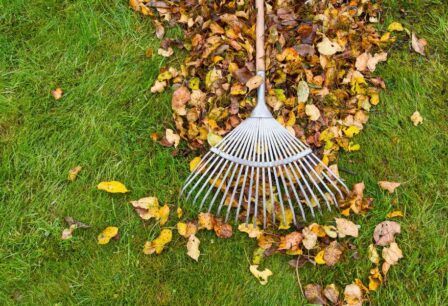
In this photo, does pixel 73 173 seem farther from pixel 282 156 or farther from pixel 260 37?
pixel 260 37

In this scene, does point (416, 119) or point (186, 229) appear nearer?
point (186, 229)

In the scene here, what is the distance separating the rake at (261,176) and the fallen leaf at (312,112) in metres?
0.17

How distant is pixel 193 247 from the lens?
2254mm

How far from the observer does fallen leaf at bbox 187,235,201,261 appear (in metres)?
2.25

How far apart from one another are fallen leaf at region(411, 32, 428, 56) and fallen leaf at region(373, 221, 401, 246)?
0.95m

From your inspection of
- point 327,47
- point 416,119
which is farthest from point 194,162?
point 416,119

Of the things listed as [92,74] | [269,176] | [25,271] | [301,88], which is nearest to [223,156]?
A: [269,176]

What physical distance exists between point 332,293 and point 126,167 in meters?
1.16

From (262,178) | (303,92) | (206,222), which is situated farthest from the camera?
(303,92)

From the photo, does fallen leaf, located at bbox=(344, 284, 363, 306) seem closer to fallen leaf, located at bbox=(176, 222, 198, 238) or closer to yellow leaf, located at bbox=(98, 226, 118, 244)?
fallen leaf, located at bbox=(176, 222, 198, 238)

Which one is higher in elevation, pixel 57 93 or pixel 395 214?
pixel 57 93

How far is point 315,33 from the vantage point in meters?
2.48

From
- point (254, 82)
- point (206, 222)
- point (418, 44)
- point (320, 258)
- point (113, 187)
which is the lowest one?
point (320, 258)

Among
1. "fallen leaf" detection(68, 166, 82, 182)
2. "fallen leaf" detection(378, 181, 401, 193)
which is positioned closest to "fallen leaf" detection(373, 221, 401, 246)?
"fallen leaf" detection(378, 181, 401, 193)
